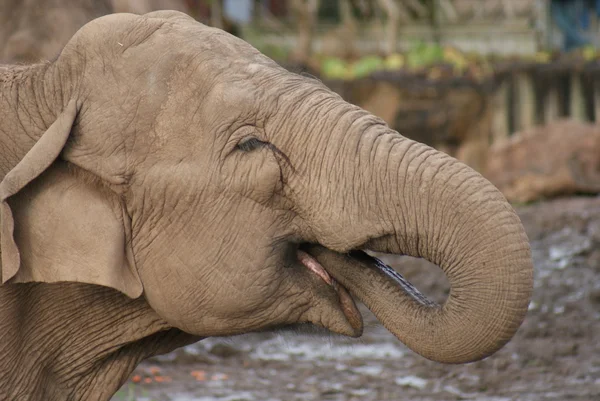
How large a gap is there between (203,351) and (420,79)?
332 inches

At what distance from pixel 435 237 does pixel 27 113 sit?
149 centimetres

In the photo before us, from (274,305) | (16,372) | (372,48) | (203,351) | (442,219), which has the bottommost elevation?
(372,48)

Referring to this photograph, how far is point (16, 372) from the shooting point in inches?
163

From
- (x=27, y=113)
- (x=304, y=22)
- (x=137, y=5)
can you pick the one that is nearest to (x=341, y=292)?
(x=27, y=113)

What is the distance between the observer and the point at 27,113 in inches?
161

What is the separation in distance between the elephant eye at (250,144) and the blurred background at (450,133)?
0.37 metres

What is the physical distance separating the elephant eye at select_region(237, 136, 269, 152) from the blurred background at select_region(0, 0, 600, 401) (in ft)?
1.21

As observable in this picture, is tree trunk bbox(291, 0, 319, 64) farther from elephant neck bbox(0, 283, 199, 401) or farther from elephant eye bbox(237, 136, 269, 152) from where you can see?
elephant eye bbox(237, 136, 269, 152)

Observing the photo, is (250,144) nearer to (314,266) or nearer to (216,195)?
(216,195)

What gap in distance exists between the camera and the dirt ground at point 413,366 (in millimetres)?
7148

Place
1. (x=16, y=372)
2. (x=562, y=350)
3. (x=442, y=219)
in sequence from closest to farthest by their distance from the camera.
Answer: (x=442, y=219), (x=16, y=372), (x=562, y=350)

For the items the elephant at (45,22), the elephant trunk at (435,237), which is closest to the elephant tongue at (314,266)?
the elephant trunk at (435,237)

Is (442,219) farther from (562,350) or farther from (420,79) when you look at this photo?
(420,79)

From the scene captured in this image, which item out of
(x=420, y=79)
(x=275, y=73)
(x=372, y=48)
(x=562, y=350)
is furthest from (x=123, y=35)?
(x=372, y=48)
